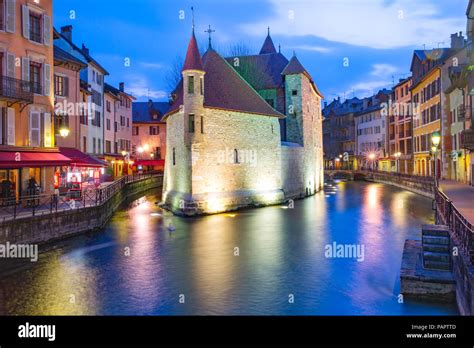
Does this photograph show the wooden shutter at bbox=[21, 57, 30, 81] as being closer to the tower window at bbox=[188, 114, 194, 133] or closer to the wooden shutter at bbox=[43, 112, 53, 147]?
the wooden shutter at bbox=[43, 112, 53, 147]

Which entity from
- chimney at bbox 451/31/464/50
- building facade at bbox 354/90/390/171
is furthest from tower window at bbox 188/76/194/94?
building facade at bbox 354/90/390/171

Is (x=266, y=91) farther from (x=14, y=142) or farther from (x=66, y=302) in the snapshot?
A: (x=66, y=302)

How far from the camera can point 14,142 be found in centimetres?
1991

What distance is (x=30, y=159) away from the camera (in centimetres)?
1947

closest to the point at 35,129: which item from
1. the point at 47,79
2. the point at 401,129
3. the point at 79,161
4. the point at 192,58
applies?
the point at 79,161

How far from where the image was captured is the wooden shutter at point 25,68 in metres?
20.3

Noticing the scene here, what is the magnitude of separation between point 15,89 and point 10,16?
3.45 metres

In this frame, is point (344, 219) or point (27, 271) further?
point (344, 219)

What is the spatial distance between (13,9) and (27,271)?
1290 centimetres

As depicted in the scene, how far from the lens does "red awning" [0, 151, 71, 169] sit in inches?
722

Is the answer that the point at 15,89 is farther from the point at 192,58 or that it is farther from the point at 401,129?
the point at 401,129

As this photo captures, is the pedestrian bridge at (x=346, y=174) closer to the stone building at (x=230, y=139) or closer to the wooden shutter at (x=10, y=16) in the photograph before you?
the stone building at (x=230, y=139)

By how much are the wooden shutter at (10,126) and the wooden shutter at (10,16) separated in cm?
373
